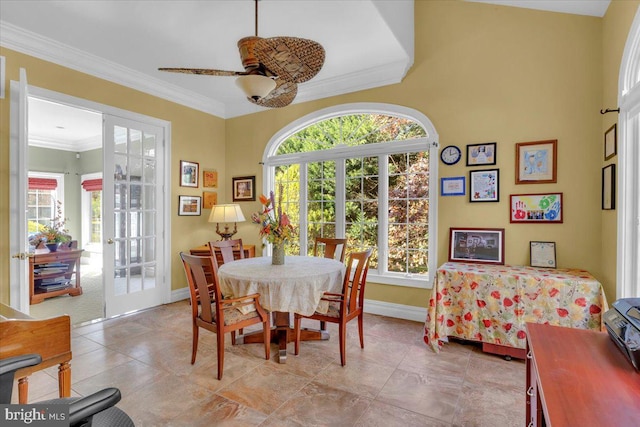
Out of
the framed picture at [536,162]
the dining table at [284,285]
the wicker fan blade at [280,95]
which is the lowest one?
the dining table at [284,285]

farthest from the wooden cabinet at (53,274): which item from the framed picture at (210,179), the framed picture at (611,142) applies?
the framed picture at (611,142)

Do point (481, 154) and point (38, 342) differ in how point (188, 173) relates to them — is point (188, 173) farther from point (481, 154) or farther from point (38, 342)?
point (481, 154)

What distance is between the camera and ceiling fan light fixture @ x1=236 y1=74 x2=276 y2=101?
7.01 ft

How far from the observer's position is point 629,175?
2.24m

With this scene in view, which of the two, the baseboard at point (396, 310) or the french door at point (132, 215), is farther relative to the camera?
the french door at point (132, 215)

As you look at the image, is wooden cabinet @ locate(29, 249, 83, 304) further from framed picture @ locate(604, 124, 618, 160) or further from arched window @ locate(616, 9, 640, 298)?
framed picture @ locate(604, 124, 618, 160)

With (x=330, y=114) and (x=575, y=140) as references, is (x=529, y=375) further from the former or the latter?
(x=330, y=114)

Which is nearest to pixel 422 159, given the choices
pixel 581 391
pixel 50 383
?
pixel 581 391

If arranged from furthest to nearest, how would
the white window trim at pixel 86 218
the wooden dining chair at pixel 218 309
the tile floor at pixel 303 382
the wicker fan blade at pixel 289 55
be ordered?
the white window trim at pixel 86 218 < the wooden dining chair at pixel 218 309 < the tile floor at pixel 303 382 < the wicker fan blade at pixel 289 55

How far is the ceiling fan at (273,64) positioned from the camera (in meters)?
1.88

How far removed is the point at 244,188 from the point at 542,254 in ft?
12.8

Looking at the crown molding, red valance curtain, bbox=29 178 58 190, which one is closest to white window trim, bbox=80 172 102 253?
red valance curtain, bbox=29 178 58 190

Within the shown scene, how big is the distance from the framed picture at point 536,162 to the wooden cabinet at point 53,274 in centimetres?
620

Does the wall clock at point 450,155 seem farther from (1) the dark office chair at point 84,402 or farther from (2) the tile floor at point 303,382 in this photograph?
(1) the dark office chair at point 84,402
